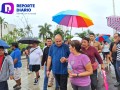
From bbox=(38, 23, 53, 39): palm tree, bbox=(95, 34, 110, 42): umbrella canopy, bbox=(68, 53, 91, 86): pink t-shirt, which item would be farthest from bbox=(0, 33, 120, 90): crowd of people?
bbox=(38, 23, 53, 39): palm tree

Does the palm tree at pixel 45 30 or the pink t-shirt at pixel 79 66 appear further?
the palm tree at pixel 45 30

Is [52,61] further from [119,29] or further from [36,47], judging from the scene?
[119,29]

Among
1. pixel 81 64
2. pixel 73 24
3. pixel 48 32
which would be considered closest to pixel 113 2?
pixel 73 24

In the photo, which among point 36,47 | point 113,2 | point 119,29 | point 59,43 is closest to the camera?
point 59,43

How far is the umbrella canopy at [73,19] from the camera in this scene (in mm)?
7602

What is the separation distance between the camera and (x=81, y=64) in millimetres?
5199

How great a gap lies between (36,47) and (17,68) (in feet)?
4.64

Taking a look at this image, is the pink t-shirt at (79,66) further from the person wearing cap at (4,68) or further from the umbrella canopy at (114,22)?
the umbrella canopy at (114,22)

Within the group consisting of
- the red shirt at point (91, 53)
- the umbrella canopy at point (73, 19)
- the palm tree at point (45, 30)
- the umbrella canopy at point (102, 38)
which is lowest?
the red shirt at point (91, 53)

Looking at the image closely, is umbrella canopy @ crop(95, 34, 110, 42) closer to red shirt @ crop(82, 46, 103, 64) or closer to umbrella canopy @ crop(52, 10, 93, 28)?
umbrella canopy @ crop(52, 10, 93, 28)

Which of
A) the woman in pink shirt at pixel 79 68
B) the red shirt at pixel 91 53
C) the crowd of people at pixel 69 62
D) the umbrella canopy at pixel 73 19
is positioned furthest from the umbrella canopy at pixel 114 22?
the woman in pink shirt at pixel 79 68

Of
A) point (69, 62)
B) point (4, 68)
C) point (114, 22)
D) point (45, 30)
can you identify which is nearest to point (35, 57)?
point (114, 22)

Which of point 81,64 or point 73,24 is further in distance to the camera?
point 73,24

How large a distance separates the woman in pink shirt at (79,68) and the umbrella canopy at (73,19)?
2.36 m
